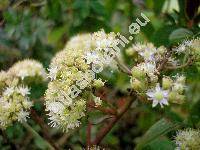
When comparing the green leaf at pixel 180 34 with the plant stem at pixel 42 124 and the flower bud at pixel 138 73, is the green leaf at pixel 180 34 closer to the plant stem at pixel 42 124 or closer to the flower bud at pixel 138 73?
the flower bud at pixel 138 73

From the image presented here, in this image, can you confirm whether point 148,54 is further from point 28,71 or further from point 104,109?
point 28,71

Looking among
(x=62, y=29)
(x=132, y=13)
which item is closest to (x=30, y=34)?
(x=62, y=29)

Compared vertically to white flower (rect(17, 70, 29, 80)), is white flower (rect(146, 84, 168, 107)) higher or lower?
lower

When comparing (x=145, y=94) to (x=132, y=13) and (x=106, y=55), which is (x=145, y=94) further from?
(x=132, y=13)

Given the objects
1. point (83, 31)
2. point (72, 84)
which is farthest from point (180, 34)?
point (83, 31)

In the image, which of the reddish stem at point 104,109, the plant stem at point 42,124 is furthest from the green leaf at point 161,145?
the plant stem at point 42,124

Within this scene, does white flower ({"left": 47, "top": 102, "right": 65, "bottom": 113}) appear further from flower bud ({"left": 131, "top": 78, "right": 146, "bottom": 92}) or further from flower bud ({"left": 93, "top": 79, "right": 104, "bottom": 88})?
flower bud ({"left": 131, "top": 78, "right": 146, "bottom": 92})

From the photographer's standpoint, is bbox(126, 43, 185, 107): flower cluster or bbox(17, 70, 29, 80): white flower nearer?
bbox(126, 43, 185, 107): flower cluster

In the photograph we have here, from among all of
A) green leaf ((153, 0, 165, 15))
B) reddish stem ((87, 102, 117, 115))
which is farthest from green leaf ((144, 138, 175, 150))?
green leaf ((153, 0, 165, 15))
